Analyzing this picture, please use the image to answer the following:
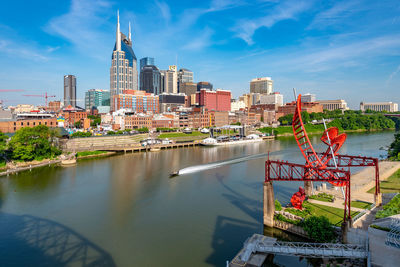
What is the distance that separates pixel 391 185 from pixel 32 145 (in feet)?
231

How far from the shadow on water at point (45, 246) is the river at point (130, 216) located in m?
0.09

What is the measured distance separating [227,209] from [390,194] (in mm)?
20456

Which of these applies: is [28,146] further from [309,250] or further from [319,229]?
[309,250]

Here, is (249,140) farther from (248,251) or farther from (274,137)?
(248,251)

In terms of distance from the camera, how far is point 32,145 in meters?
63.6

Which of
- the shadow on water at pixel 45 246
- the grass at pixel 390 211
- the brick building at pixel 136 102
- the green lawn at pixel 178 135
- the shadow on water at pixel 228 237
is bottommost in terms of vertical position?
the shadow on water at pixel 45 246

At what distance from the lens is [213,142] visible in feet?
343

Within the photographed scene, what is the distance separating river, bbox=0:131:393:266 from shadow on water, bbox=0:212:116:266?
9 centimetres

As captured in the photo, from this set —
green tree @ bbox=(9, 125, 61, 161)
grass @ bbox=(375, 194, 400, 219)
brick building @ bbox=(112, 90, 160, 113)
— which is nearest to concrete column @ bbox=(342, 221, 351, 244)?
grass @ bbox=(375, 194, 400, 219)

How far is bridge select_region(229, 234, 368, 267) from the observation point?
67.4ft

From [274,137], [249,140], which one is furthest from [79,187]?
[274,137]

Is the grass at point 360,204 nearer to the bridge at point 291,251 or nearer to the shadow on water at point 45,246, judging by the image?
the bridge at point 291,251

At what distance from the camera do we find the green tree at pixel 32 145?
200 feet

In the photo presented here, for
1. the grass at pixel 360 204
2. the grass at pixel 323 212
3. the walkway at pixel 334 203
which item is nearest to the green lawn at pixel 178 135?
the walkway at pixel 334 203
